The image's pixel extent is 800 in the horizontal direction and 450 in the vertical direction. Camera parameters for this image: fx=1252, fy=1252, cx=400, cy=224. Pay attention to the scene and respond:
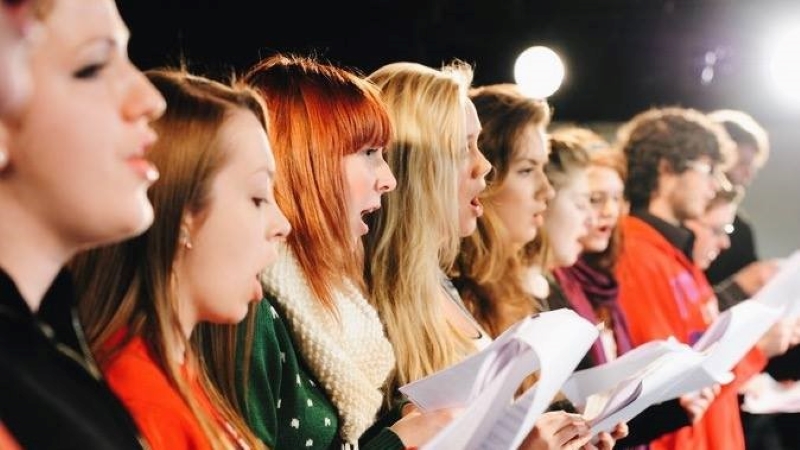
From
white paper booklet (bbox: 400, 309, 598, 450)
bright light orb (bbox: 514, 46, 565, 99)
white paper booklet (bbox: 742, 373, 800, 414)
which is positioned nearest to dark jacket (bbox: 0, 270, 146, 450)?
white paper booklet (bbox: 400, 309, 598, 450)

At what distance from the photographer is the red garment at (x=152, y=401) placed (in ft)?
4.07

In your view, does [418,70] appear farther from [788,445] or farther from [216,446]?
[788,445]

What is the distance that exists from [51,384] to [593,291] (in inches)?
86.3

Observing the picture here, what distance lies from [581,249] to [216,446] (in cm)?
192

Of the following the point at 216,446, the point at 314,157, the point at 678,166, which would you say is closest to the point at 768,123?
the point at 678,166

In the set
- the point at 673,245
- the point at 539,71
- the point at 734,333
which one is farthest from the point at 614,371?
the point at 539,71

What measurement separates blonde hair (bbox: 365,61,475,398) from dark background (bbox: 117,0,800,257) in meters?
1.93

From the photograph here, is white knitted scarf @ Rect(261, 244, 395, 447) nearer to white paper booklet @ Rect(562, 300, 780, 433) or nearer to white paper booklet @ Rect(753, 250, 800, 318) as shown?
white paper booklet @ Rect(562, 300, 780, 433)

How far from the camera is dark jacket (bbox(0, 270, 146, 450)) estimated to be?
92 centimetres

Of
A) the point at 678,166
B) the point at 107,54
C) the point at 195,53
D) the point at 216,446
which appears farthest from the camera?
the point at 195,53

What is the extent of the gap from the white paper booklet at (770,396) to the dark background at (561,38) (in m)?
1.89

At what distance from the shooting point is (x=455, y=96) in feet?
7.04

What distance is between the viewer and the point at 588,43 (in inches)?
271

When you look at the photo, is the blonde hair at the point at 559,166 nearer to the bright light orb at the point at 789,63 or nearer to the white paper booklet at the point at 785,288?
the white paper booklet at the point at 785,288
